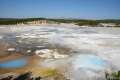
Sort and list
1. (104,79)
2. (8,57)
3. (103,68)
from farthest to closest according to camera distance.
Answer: (8,57) < (103,68) < (104,79)

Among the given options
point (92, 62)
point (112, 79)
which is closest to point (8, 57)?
point (92, 62)

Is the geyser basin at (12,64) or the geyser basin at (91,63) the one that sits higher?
the geyser basin at (91,63)

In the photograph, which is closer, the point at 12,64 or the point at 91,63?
the point at 12,64

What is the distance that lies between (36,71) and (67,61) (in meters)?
2.53

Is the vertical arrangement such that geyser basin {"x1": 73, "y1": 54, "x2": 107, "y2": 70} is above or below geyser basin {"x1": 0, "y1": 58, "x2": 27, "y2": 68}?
above

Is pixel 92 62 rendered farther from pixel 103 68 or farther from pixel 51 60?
pixel 51 60

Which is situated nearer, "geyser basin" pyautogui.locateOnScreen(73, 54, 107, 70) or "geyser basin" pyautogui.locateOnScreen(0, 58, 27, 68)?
"geyser basin" pyautogui.locateOnScreen(73, 54, 107, 70)

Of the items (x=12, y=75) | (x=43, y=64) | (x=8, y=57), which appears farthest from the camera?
(x=8, y=57)

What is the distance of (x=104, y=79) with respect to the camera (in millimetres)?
7191

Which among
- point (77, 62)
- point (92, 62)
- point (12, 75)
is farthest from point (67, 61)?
point (12, 75)

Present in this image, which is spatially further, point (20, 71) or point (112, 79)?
point (20, 71)

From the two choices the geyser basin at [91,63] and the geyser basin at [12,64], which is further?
the geyser basin at [12,64]

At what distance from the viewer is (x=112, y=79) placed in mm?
6734

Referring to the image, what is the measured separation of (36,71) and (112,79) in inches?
144
